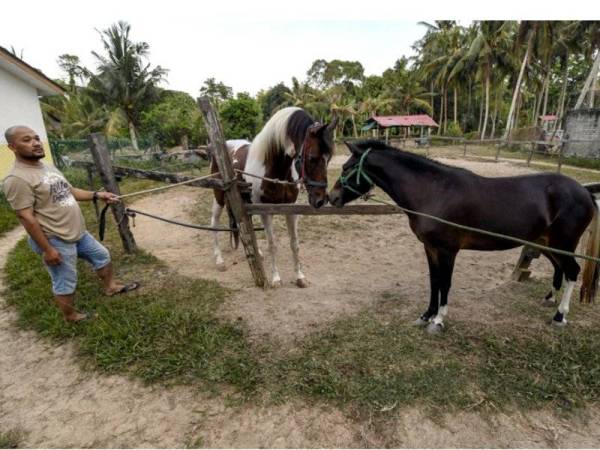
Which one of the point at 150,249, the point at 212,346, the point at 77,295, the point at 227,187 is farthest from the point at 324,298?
the point at 150,249

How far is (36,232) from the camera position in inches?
100

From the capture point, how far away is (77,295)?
3594 millimetres

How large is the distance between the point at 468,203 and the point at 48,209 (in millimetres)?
3484

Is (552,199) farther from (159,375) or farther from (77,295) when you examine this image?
(77,295)

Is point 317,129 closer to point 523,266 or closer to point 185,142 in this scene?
point 523,266

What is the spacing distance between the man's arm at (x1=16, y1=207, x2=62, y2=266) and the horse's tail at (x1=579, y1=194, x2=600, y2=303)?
4.61 meters

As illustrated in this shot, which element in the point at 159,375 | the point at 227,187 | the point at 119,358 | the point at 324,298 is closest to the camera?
the point at 159,375

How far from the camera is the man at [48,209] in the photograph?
250 cm

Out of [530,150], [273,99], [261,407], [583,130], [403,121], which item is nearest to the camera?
[261,407]

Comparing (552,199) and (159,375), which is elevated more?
(552,199)

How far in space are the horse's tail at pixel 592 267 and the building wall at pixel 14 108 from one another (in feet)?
39.2

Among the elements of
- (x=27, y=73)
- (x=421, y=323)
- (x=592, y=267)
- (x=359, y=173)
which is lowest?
(x=421, y=323)

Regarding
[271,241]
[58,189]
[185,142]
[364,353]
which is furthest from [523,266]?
[185,142]

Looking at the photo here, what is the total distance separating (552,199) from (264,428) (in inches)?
110
